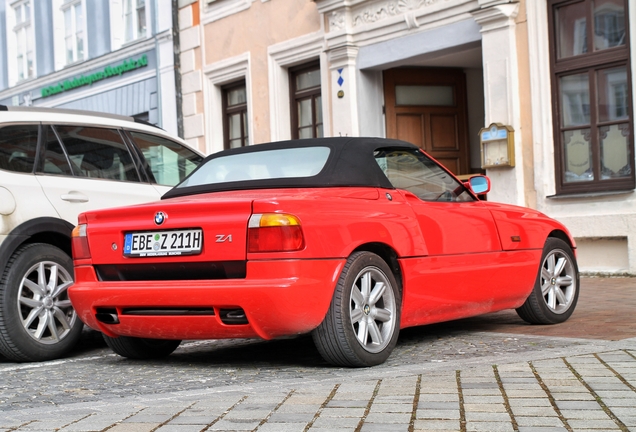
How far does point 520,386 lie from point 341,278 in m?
1.22

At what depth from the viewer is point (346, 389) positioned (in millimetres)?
4715

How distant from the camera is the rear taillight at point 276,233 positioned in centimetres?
522

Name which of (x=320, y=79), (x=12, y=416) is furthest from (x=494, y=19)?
(x=12, y=416)

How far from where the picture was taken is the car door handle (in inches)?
273

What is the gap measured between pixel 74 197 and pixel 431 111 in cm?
965

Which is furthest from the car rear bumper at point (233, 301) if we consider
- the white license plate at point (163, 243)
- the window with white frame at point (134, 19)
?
the window with white frame at point (134, 19)

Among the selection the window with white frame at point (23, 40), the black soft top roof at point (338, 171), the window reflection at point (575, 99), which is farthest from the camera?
the window with white frame at point (23, 40)

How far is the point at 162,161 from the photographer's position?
7879 millimetres

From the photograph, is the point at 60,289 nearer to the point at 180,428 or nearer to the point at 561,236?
the point at 180,428

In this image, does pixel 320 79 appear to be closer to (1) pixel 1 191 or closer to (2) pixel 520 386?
(1) pixel 1 191

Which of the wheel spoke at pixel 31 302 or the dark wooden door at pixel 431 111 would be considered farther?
the dark wooden door at pixel 431 111

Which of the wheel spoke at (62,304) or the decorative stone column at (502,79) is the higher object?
the decorative stone column at (502,79)

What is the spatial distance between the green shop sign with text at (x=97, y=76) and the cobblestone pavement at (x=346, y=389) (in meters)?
14.6

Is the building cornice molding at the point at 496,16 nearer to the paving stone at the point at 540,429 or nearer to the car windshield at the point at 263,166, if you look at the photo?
the car windshield at the point at 263,166
